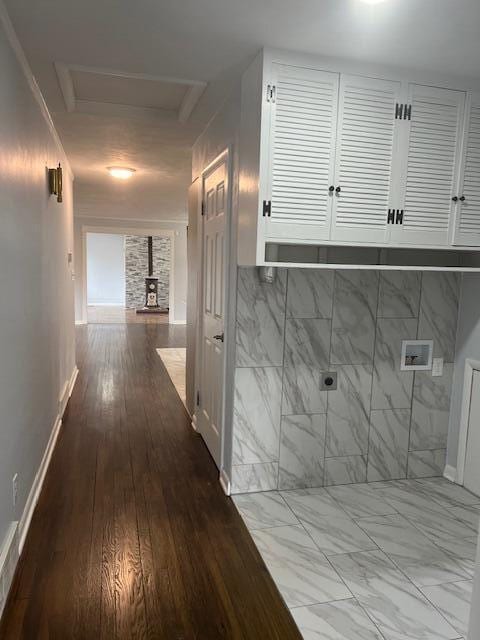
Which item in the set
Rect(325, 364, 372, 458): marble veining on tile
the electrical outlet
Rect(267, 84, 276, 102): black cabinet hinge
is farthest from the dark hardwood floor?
Rect(267, 84, 276, 102): black cabinet hinge

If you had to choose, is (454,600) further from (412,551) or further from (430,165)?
(430,165)

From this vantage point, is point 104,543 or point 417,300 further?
point 417,300

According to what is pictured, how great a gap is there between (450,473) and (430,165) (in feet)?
6.70

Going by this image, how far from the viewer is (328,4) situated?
1.85 meters

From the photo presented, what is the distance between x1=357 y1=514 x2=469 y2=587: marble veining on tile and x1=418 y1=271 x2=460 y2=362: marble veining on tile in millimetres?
1150

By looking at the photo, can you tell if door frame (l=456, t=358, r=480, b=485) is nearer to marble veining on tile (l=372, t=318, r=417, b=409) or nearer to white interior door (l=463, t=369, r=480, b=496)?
white interior door (l=463, t=369, r=480, b=496)

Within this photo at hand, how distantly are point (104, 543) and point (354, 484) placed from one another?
162cm

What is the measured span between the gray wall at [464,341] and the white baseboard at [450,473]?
0.08 ft

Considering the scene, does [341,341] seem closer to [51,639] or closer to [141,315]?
[51,639]

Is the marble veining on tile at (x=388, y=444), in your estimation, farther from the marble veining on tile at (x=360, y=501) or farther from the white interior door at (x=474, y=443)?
the white interior door at (x=474, y=443)

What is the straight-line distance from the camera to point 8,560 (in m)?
1.98

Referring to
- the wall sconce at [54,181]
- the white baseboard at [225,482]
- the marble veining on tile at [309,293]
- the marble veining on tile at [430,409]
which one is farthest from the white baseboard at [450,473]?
the wall sconce at [54,181]

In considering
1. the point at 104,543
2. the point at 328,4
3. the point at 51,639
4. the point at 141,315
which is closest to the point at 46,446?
the point at 104,543

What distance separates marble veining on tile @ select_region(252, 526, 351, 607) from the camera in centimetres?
203
